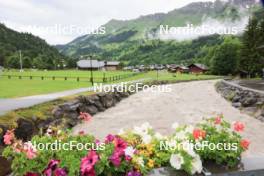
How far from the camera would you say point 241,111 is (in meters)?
17.8

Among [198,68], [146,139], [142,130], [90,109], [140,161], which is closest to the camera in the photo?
[140,161]

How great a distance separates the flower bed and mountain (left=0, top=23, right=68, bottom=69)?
267 ft

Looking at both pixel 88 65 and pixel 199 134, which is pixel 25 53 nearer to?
pixel 88 65

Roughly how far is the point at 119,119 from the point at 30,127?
6080 millimetres

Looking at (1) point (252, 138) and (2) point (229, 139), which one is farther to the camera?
(1) point (252, 138)

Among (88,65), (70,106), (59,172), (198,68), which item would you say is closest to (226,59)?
(198,68)

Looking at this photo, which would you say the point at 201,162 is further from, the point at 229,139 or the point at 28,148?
the point at 28,148

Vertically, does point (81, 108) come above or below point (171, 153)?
below

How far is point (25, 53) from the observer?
90.9m

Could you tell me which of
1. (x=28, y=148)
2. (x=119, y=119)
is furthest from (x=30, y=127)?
(x=28, y=148)

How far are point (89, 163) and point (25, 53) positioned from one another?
314 feet

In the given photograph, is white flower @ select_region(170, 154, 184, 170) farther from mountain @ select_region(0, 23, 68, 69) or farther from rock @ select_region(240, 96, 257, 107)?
mountain @ select_region(0, 23, 68, 69)

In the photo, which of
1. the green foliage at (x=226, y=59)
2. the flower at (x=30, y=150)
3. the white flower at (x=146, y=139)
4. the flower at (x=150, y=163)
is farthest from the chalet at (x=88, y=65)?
the flower at (x=150, y=163)

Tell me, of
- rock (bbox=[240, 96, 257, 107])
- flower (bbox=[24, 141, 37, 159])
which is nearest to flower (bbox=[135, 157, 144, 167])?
flower (bbox=[24, 141, 37, 159])
